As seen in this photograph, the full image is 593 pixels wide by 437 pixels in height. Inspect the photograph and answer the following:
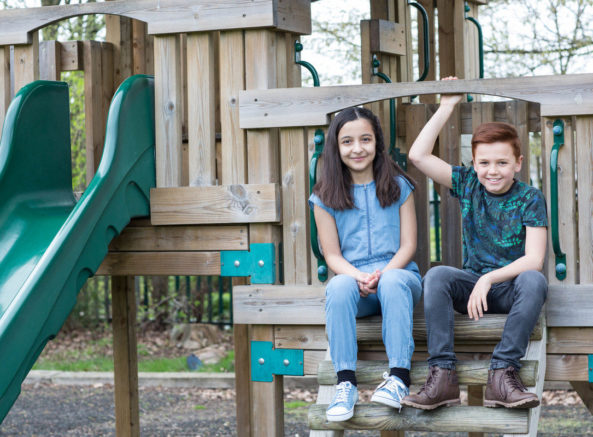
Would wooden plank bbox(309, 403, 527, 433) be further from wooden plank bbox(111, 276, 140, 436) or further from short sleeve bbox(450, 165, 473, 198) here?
wooden plank bbox(111, 276, 140, 436)

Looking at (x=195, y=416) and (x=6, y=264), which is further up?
(x=6, y=264)

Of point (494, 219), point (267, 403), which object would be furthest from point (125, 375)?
point (494, 219)

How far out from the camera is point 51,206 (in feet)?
15.0

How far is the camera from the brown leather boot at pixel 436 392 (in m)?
3.26

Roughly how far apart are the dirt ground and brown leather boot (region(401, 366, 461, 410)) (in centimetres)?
362

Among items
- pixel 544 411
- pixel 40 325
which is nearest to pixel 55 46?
pixel 40 325

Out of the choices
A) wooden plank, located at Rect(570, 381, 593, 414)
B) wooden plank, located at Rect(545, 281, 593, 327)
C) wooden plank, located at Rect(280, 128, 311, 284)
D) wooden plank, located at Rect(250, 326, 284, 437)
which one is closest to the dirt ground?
wooden plank, located at Rect(570, 381, 593, 414)

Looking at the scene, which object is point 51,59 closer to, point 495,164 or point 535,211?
point 495,164

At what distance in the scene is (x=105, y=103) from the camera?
5480 mm

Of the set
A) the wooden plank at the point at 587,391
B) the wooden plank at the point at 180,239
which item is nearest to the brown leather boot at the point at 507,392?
the wooden plank at the point at 587,391

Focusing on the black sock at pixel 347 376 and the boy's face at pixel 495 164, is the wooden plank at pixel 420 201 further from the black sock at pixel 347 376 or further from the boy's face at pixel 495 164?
the black sock at pixel 347 376

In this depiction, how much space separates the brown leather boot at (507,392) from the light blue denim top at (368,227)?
2.39 feet

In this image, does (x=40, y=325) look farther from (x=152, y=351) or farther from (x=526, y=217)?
(x=152, y=351)

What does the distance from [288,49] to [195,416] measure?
4293 millimetres
